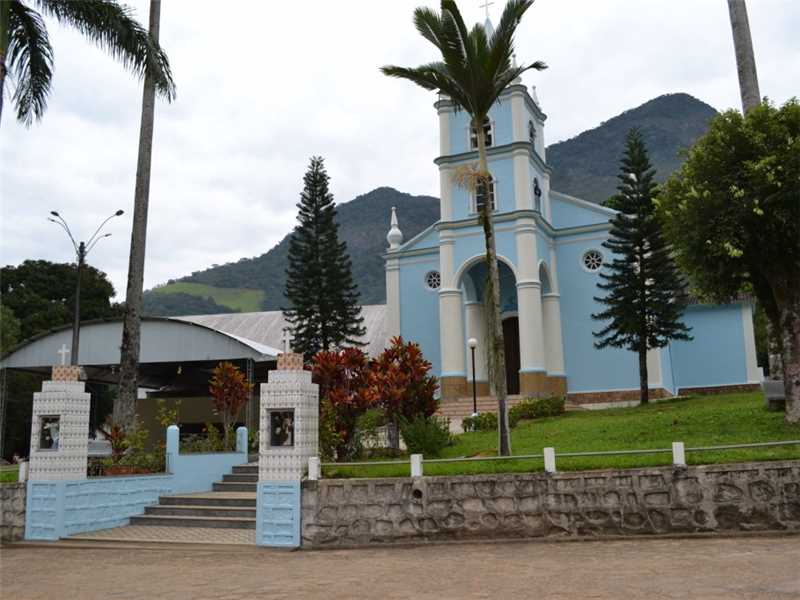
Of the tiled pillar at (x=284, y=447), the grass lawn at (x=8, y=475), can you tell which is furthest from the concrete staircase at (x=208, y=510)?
the grass lawn at (x=8, y=475)

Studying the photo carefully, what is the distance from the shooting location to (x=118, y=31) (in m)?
12.5

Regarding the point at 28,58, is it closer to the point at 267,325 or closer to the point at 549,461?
the point at 549,461

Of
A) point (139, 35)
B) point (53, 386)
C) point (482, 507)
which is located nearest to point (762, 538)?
point (482, 507)

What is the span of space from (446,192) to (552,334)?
19.1ft

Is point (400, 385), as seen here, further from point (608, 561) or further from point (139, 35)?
point (139, 35)

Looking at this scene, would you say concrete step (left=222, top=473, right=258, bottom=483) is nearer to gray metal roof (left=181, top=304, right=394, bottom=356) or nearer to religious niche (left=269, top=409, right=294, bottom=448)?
religious niche (left=269, top=409, right=294, bottom=448)

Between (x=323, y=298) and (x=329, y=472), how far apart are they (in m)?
17.1

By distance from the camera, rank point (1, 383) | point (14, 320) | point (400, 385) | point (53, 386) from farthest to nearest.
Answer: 1. point (14, 320)
2. point (1, 383)
3. point (400, 385)
4. point (53, 386)

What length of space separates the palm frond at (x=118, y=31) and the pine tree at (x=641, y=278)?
41.7ft

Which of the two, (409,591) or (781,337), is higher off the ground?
(781,337)

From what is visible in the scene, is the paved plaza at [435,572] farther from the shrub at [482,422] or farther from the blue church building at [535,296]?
the blue church building at [535,296]

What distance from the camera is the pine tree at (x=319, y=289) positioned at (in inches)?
1043

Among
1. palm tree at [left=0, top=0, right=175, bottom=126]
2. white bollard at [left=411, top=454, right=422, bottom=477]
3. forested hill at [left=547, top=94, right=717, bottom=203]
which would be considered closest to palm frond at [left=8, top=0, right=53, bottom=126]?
palm tree at [left=0, top=0, right=175, bottom=126]

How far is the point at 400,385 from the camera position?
12891mm
